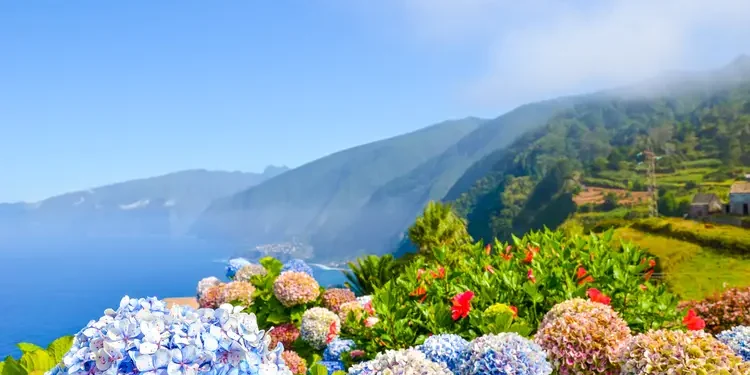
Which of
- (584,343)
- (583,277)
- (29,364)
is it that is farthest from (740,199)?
(29,364)

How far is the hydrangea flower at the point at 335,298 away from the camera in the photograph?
6.95 meters

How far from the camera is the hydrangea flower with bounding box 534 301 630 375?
3.45 metres

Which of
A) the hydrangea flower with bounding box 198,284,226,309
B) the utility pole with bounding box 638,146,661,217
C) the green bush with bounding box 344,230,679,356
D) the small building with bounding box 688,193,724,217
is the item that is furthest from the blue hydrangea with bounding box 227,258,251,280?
the utility pole with bounding box 638,146,661,217

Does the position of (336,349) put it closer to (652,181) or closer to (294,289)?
(294,289)

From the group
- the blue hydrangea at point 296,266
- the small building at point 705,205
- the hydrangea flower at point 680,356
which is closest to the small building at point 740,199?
the small building at point 705,205

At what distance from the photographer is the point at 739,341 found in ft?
14.1

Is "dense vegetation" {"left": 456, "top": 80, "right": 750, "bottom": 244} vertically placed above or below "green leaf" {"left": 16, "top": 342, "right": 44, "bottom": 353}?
below

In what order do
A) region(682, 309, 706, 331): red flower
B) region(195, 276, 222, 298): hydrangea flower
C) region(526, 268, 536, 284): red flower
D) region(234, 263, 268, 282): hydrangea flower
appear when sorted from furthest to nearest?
region(195, 276, 222, 298): hydrangea flower → region(234, 263, 268, 282): hydrangea flower → region(526, 268, 536, 284): red flower → region(682, 309, 706, 331): red flower

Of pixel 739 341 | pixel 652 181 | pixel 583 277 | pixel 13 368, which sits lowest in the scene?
pixel 652 181

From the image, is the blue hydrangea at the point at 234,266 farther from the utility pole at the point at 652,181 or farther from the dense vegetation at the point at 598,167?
the dense vegetation at the point at 598,167

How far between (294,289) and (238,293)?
0.91 metres

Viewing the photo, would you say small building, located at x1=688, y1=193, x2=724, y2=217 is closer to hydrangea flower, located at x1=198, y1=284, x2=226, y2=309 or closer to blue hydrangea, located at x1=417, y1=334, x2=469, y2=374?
hydrangea flower, located at x1=198, y1=284, x2=226, y2=309

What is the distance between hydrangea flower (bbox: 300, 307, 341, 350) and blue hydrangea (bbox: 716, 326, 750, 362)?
11.4ft

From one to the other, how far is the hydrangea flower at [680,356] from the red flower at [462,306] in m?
1.15
